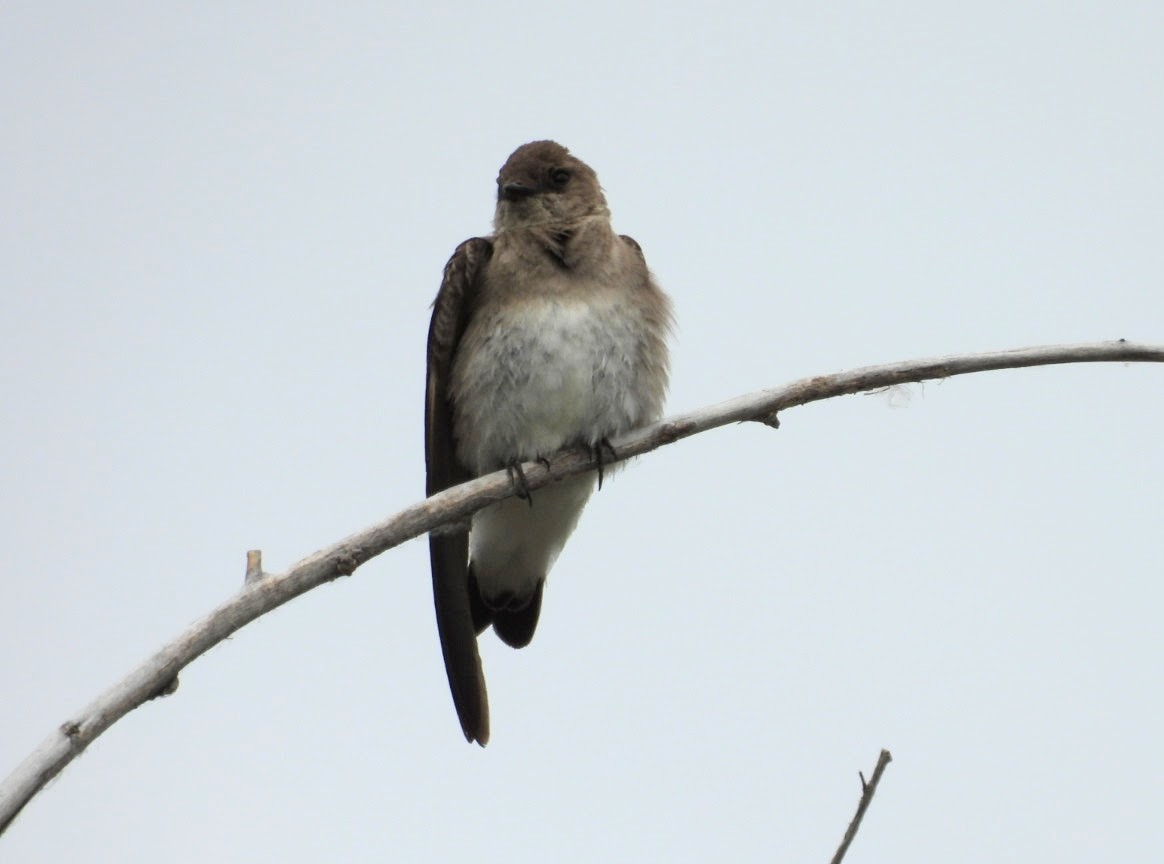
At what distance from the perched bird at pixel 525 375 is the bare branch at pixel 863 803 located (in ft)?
8.76

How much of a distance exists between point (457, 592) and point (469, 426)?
0.71 meters

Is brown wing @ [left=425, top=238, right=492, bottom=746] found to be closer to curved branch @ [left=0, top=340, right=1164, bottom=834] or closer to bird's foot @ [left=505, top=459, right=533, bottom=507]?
bird's foot @ [left=505, top=459, right=533, bottom=507]

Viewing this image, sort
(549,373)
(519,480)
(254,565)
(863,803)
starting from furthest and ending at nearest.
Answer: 1. (549,373)
2. (519,480)
3. (254,565)
4. (863,803)

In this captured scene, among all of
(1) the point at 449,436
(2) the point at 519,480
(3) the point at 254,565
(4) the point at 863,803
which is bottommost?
(4) the point at 863,803

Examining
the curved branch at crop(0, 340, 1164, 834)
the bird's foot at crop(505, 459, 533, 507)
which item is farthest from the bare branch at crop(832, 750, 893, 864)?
the bird's foot at crop(505, 459, 533, 507)

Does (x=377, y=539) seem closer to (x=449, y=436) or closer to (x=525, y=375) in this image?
(x=525, y=375)

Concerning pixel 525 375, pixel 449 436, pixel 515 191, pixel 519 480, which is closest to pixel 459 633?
pixel 449 436

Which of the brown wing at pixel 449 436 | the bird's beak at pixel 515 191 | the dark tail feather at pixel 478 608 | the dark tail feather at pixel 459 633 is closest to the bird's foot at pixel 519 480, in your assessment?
the brown wing at pixel 449 436

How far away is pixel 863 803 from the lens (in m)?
3.43

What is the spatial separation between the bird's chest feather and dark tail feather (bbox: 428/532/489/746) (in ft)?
1.43

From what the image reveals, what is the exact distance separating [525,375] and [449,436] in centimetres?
67

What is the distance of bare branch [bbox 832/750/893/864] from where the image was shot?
10.8ft

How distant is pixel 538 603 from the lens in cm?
737

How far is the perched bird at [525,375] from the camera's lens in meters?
6.32
